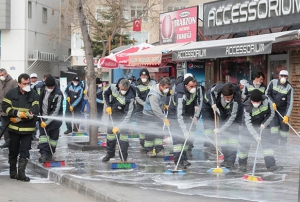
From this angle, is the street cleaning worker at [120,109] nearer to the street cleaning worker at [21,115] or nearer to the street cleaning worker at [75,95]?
the street cleaning worker at [21,115]

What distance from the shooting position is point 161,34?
2317 cm

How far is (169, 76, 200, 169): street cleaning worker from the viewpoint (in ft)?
36.3

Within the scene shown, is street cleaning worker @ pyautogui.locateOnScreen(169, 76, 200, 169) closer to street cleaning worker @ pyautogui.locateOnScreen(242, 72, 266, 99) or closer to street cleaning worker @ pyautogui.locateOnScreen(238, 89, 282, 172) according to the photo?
street cleaning worker @ pyautogui.locateOnScreen(238, 89, 282, 172)

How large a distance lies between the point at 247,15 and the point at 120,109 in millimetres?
6896

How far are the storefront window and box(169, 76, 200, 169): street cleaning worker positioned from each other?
7242mm

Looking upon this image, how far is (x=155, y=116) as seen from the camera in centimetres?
1308

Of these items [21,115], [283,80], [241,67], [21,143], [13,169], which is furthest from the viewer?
[241,67]

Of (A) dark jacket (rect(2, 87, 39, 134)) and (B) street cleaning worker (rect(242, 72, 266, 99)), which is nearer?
(A) dark jacket (rect(2, 87, 39, 134))

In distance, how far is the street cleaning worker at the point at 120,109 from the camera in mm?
11914

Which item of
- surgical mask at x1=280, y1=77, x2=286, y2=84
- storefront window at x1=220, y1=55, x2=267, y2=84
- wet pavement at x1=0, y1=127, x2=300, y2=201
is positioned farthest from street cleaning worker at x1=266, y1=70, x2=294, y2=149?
storefront window at x1=220, y1=55, x2=267, y2=84

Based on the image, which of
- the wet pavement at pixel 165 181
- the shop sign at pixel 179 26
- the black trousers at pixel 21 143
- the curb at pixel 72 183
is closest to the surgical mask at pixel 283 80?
the wet pavement at pixel 165 181

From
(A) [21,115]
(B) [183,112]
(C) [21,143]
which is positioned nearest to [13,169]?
(C) [21,143]

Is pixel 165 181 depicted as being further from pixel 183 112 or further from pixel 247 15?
pixel 247 15

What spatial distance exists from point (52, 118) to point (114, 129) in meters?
1.32
